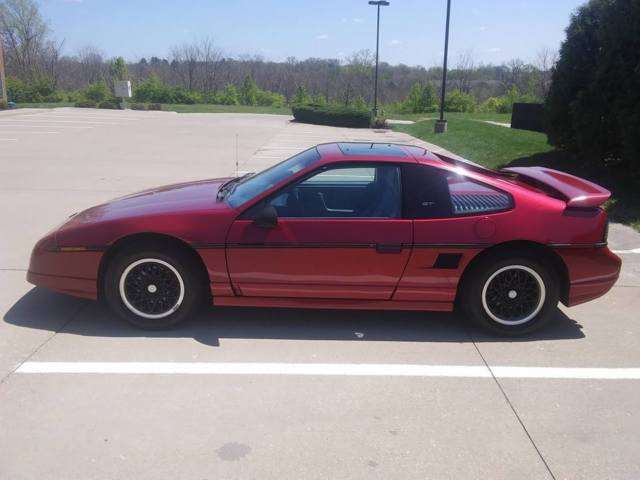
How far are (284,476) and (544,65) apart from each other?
6211 cm

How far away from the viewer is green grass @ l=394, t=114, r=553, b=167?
1483cm

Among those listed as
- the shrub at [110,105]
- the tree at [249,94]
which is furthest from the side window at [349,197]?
the tree at [249,94]

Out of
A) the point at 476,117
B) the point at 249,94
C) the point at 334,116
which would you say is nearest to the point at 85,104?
the point at 334,116

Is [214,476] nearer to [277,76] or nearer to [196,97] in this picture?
[196,97]

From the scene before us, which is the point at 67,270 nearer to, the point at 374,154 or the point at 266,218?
the point at 266,218

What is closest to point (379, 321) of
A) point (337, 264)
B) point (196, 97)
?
point (337, 264)

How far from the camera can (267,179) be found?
4895 millimetres

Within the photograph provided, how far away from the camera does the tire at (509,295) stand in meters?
4.46

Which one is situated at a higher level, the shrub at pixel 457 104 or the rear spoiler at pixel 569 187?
the shrub at pixel 457 104

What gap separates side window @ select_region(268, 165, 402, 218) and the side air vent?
465 mm

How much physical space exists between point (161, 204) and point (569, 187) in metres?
3.36

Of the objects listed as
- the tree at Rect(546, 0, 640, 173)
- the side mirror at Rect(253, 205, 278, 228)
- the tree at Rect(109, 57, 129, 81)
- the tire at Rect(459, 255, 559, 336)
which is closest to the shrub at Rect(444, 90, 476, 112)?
the tree at Rect(109, 57, 129, 81)

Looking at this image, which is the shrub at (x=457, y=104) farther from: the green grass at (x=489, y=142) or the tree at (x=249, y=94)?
the green grass at (x=489, y=142)

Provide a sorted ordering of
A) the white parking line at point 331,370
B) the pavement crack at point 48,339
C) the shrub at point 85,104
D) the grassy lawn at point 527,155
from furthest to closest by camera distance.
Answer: the shrub at point 85,104 → the grassy lawn at point 527,155 → the white parking line at point 331,370 → the pavement crack at point 48,339
